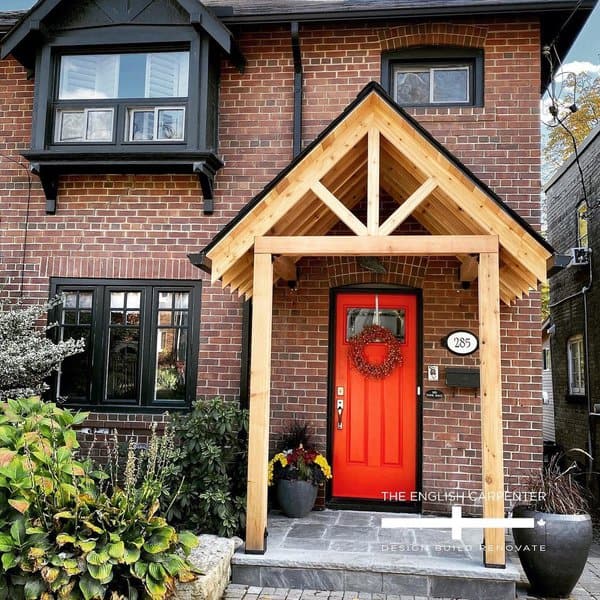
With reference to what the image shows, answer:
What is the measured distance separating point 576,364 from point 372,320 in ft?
19.1

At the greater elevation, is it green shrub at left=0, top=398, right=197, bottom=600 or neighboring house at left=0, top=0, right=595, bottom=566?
neighboring house at left=0, top=0, right=595, bottom=566

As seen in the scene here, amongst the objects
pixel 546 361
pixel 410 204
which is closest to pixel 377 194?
pixel 410 204

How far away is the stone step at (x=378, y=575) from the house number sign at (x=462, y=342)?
2317mm

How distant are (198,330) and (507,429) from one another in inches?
139

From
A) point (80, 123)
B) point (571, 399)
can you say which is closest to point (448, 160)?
point (80, 123)

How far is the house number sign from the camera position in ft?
21.2

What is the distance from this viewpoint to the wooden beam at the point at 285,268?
19.2 feet

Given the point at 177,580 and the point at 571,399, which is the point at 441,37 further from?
the point at 571,399

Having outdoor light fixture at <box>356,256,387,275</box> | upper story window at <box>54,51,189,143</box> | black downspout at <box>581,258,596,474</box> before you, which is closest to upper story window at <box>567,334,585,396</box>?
black downspout at <box>581,258,596,474</box>

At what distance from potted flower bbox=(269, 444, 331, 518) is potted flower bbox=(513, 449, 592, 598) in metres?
2.04

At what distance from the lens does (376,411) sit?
21.7 feet

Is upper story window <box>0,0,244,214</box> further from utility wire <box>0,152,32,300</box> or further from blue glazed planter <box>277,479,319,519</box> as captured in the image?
blue glazed planter <box>277,479,319,519</box>

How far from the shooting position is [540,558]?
15.3 feet

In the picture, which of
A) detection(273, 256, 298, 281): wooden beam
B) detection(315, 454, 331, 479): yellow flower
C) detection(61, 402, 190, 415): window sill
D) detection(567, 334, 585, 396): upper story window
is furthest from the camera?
detection(567, 334, 585, 396): upper story window
